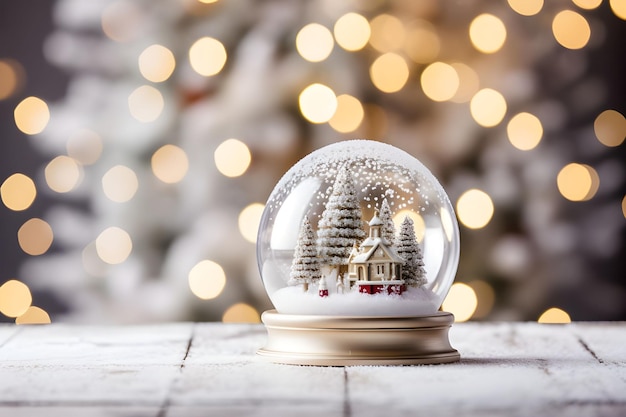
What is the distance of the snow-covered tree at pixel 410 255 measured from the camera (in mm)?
1729

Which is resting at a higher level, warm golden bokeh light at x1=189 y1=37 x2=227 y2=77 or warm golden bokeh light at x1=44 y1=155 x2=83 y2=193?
warm golden bokeh light at x1=189 y1=37 x2=227 y2=77

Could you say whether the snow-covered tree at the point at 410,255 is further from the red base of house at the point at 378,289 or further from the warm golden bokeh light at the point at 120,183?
the warm golden bokeh light at the point at 120,183

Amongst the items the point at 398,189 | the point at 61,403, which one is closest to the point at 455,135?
the point at 398,189

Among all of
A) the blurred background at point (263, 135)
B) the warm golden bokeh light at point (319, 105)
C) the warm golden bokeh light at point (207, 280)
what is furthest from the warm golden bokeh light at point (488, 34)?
the warm golden bokeh light at point (207, 280)

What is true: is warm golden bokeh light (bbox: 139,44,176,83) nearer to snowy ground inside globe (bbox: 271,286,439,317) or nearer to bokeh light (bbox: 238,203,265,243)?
bokeh light (bbox: 238,203,265,243)

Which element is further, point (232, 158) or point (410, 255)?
point (232, 158)

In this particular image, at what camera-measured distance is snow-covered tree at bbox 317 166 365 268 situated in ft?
5.58

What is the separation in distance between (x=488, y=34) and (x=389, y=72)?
1.05ft

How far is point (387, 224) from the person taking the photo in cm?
172

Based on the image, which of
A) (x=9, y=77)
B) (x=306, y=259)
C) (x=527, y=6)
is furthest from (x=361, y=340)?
(x=9, y=77)

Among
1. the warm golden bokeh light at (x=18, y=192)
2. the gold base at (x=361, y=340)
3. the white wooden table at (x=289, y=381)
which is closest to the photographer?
the white wooden table at (x=289, y=381)

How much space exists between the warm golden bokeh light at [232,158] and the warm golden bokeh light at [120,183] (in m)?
0.26

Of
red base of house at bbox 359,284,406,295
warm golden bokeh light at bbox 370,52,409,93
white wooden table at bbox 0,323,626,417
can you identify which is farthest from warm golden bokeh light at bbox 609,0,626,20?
red base of house at bbox 359,284,406,295

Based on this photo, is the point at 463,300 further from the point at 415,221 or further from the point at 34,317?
the point at 34,317
